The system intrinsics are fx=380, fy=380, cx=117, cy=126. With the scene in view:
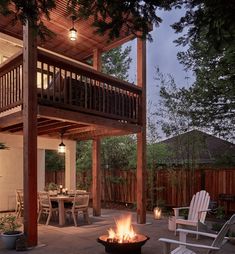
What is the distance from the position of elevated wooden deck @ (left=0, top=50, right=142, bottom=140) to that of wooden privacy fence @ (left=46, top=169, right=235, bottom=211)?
3.14 meters

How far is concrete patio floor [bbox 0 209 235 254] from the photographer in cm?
671

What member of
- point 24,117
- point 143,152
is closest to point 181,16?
point 24,117

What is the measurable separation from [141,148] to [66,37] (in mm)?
4124

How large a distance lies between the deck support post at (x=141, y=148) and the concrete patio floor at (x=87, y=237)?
0.43 m

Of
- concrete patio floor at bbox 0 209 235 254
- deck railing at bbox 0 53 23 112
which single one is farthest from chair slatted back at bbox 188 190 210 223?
deck railing at bbox 0 53 23 112

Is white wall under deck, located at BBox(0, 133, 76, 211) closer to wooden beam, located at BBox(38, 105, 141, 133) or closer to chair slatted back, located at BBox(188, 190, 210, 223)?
wooden beam, located at BBox(38, 105, 141, 133)

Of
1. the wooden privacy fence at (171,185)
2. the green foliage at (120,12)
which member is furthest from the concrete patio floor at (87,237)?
the green foliage at (120,12)

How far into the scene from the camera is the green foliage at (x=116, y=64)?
22609mm

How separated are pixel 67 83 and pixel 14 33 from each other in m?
3.93

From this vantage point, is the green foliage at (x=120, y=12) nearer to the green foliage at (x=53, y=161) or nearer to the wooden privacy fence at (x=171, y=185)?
the wooden privacy fence at (x=171, y=185)

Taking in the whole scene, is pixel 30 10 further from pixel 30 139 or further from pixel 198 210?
pixel 198 210

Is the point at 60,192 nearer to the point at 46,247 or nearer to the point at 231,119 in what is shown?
the point at 46,247

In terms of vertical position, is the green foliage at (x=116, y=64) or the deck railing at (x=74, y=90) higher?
the green foliage at (x=116, y=64)

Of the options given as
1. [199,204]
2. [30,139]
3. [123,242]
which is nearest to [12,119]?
[30,139]
